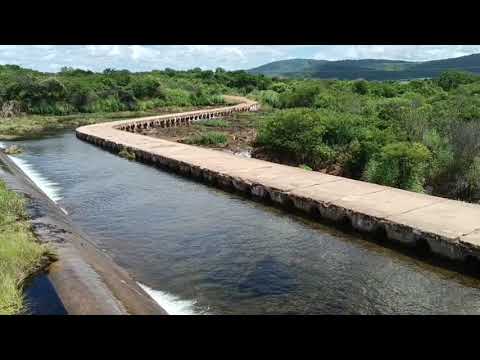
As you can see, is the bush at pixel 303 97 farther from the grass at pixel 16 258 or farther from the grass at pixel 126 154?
the grass at pixel 16 258

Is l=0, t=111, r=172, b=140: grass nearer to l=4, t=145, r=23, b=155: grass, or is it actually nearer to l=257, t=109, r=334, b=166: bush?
l=4, t=145, r=23, b=155: grass

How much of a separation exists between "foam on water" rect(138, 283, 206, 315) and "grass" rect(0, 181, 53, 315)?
2.01 metres

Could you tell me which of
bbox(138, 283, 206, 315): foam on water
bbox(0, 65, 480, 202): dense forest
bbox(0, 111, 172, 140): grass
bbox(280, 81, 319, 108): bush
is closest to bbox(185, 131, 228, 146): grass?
bbox(0, 65, 480, 202): dense forest

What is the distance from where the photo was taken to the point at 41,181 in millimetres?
18609

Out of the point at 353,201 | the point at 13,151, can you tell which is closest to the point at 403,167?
the point at 353,201

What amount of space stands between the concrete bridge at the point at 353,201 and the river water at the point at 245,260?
17.3 inches

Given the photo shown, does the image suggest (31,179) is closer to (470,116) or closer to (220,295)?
(220,295)

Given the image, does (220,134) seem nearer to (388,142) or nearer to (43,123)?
(388,142)

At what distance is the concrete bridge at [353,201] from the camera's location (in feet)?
32.3

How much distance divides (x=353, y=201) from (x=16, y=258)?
786 cm

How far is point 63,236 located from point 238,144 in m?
16.7

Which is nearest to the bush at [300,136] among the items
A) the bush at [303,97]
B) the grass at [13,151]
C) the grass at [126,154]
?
the grass at [126,154]

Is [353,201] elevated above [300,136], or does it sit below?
below
